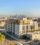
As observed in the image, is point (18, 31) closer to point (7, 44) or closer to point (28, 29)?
point (28, 29)

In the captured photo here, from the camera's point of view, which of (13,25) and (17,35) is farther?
(13,25)

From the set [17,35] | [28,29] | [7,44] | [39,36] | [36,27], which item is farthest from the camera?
[36,27]

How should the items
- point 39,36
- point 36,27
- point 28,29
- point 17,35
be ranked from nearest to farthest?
point 39,36 → point 17,35 → point 28,29 → point 36,27

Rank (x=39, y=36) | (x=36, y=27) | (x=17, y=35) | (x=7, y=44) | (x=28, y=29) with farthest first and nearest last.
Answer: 1. (x=36, y=27)
2. (x=28, y=29)
3. (x=17, y=35)
4. (x=39, y=36)
5. (x=7, y=44)

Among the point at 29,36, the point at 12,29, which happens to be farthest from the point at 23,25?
the point at 29,36

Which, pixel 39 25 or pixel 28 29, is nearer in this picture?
pixel 28 29

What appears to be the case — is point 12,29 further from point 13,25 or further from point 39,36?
point 39,36

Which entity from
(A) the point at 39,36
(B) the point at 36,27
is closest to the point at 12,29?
(B) the point at 36,27

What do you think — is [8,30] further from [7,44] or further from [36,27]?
[7,44]

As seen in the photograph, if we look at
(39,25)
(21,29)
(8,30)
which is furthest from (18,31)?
(39,25)
